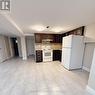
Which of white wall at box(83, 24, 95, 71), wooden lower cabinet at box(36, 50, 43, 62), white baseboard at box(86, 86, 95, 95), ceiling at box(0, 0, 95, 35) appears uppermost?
ceiling at box(0, 0, 95, 35)

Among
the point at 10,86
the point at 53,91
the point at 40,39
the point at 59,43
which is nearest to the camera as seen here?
the point at 53,91

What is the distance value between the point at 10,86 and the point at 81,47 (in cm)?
347

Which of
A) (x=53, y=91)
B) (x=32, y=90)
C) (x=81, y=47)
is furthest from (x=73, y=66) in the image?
(x=32, y=90)

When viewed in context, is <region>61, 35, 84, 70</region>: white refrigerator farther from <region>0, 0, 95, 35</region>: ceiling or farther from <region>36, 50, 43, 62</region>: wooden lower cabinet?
<region>36, 50, 43, 62</region>: wooden lower cabinet

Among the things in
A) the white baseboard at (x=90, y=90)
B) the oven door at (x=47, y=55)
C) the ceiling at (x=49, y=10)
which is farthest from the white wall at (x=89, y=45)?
the oven door at (x=47, y=55)

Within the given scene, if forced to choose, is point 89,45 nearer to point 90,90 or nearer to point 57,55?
point 90,90

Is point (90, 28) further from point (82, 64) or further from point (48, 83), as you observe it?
point (48, 83)

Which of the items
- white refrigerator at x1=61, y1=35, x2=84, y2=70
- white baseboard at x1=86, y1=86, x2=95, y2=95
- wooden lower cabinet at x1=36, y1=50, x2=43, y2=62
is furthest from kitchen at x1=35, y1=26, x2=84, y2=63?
white baseboard at x1=86, y1=86, x2=95, y2=95

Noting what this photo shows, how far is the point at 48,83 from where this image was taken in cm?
283

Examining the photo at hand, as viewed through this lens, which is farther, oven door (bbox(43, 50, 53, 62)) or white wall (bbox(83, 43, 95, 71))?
oven door (bbox(43, 50, 53, 62))

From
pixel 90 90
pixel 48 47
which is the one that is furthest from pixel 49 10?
pixel 48 47

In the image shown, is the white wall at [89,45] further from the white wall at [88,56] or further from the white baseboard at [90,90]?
the white baseboard at [90,90]

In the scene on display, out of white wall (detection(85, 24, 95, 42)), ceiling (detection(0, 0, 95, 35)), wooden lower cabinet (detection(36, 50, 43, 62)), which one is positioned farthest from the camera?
wooden lower cabinet (detection(36, 50, 43, 62))

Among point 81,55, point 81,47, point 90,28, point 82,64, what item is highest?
point 90,28
